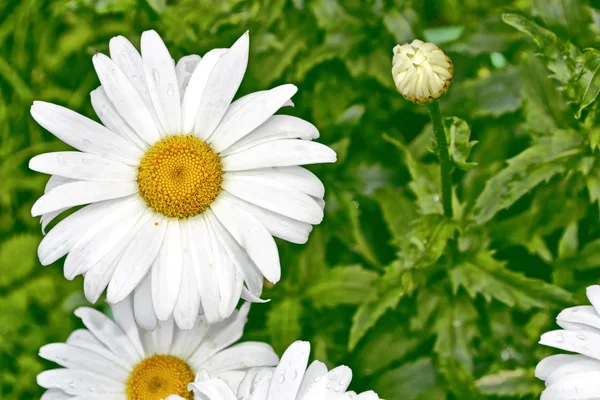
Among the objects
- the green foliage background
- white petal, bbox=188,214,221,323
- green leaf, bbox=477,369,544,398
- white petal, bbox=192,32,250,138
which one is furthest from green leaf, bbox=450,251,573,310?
white petal, bbox=192,32,250,138

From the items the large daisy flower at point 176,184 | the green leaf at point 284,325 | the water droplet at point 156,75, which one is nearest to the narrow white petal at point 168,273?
the large daisy flower at point 176,184

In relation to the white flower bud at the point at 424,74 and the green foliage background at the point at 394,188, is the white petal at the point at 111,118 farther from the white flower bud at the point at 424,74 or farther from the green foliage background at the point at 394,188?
the white flower bud at the point at 424,74

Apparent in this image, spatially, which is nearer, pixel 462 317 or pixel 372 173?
pixel 462 317

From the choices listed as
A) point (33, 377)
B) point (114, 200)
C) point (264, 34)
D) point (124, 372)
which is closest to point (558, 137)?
point (264, 34)

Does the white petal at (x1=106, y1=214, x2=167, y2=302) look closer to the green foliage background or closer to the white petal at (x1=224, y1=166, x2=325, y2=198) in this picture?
the white petal at (x1=224, y1=166, x2=325, y2=198)

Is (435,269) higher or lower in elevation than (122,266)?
lower

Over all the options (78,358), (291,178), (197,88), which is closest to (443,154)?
(291,178)

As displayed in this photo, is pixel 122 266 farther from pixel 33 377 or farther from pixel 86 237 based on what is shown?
pixel 33 377
